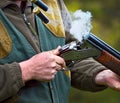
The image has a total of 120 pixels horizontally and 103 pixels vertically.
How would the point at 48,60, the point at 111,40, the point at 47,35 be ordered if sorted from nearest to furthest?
the point at 48,60 → the point at 47,35 → the point at 111,40

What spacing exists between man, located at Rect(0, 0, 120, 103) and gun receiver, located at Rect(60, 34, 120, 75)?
6 centimetres

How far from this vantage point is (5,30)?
562cm

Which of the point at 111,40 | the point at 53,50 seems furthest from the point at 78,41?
the point at 111,40

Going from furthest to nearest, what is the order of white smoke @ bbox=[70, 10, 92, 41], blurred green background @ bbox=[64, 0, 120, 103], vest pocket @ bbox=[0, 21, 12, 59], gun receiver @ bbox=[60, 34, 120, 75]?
1. blurred green background @ bbox=[64, 0, 120, 103]
2. white smoke @ bbox=[70, 10, 92, 41]
3. vest pocket @ bbox=[0, 21, 12, 59]
4. gun receiver @ bbox=[60, 34, 120, 75]

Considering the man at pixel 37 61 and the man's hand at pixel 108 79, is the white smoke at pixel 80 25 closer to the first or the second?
the man at pixel 37 61

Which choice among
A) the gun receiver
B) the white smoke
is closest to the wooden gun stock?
the gun receiver

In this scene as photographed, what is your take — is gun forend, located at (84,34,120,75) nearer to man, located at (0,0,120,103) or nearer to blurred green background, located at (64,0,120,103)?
man, located at (0,0,120,103)

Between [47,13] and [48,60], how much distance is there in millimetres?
567

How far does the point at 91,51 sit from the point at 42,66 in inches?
13.1

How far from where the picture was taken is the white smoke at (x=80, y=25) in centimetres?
571

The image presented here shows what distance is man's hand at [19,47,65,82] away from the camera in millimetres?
5520

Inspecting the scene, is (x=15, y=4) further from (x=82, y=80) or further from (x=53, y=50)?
(x=82, y=80)

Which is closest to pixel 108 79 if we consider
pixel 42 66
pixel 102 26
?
pixel 42 66

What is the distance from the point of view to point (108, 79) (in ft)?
19.4
